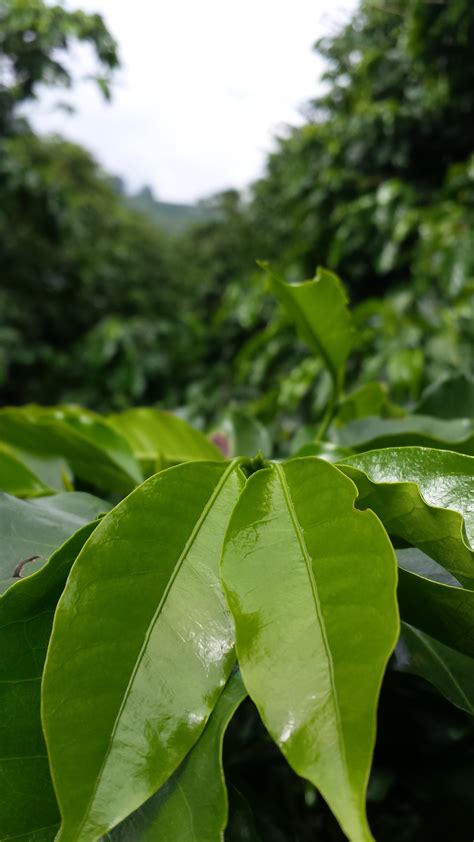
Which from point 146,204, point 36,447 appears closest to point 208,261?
point 36,447

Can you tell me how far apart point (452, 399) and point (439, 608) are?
0.32m

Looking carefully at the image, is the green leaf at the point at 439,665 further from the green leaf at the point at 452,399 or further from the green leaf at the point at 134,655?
the green leaf at the point at 452,399

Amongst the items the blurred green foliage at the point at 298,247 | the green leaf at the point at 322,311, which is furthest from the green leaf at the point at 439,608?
the blurred green foliage at the point at 298,247

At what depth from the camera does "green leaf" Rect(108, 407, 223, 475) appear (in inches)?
17.9

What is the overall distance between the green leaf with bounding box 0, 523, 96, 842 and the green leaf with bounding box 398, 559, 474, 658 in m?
0.12

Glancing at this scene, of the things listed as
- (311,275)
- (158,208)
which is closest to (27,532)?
(311,275)

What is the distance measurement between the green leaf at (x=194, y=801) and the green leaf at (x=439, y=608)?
0.07 metres

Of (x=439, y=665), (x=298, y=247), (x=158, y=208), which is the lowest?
(x=439, y=665)

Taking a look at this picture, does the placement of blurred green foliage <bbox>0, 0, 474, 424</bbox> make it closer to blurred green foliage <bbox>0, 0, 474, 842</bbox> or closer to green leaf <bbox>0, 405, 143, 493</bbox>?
blurred green foliage <bbox>0, 0, 474, 842</bbox>

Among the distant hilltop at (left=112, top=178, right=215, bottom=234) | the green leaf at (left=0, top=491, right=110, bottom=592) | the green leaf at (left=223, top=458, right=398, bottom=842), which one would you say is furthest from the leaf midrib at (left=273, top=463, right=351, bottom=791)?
the distant hilltop at (left=112, top=178, right=215, bottom=234)

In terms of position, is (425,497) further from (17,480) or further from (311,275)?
(311,275)

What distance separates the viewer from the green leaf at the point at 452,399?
0.50m

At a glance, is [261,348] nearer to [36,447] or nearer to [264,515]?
[36,447]

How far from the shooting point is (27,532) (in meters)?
0.27
